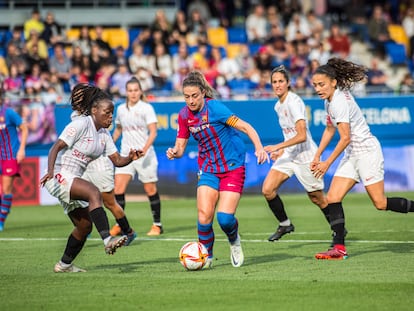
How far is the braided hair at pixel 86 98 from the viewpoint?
10.8m

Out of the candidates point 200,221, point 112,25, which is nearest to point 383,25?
point 112,25

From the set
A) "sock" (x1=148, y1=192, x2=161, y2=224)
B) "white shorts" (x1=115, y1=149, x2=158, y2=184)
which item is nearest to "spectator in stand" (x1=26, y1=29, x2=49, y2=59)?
"white shorts" (x1=115, y1=149, x2=158, y2=184)

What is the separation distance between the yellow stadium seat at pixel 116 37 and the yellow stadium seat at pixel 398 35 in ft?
27.9

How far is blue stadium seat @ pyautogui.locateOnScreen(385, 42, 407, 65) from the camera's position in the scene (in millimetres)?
29062

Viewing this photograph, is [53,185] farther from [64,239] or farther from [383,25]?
[383,25]

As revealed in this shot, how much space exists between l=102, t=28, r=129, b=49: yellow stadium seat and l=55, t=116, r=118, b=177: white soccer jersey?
17.5m

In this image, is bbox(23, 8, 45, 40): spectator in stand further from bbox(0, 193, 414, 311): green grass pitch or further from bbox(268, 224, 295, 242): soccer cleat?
bbox(268, 224, 295, 242): soccer cleat

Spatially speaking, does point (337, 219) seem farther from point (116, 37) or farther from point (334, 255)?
point (116, 37)

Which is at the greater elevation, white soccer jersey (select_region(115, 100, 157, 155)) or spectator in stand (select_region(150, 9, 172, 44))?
spectator in stand (select_region(150, 9, 172, 44))

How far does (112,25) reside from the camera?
3014 centimetres

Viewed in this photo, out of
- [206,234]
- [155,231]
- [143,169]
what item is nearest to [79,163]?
[206,234]

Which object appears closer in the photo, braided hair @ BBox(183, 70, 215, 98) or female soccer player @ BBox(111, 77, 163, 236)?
braided hair @ BBox(183, 70, 215, 98)

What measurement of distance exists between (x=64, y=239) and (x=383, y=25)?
59.0ft

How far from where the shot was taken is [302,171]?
1366cm
